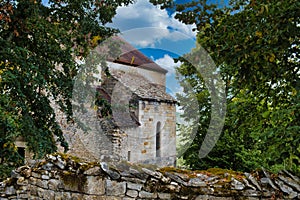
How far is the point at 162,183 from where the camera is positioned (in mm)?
3139

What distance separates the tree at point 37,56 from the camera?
661 centimetres

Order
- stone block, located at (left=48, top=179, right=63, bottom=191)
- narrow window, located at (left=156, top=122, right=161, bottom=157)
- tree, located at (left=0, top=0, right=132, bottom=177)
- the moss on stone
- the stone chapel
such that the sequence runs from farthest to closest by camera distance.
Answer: narrow window, located at (left=156, top=122, right=161, bottom=157), the stone chapel, tree, located at (left=0, top=0, right=132, bottom=177), stone block, located at (left=48, top=179, right=63, bottom=191), the moss on stone

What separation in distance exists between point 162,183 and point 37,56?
5557mm

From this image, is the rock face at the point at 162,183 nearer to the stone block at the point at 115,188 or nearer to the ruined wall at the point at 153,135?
the stone block at the point at 115,188

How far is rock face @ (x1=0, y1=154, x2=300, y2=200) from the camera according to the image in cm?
307

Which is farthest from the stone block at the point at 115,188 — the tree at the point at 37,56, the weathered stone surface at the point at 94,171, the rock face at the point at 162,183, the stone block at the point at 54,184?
the tree at the point at 37,56

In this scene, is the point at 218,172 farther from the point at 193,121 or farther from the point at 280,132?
the point at 193,121

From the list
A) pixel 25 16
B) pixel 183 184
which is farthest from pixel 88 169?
pixel 25 16

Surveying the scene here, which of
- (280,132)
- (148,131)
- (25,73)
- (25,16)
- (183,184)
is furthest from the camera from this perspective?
(148,131)

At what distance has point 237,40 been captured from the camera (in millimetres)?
4320

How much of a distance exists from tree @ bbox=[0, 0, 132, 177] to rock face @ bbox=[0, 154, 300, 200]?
3142mm

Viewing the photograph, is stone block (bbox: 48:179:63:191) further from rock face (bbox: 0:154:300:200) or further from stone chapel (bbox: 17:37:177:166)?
stone chapel (bbox: 17:37:177:166)

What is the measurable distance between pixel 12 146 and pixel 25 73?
5.24 ft


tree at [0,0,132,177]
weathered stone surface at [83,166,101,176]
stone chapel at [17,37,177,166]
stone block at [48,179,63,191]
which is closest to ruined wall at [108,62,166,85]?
stone chapel at [17,37,177,166]
